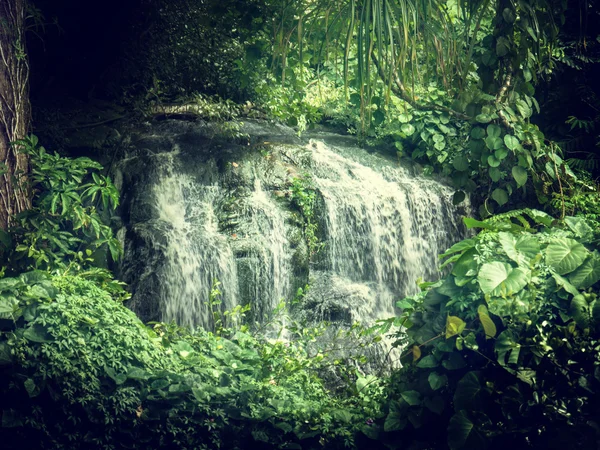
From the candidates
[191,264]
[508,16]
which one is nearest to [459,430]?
[508,16]

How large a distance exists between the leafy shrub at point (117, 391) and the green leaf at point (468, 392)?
625 millimetres

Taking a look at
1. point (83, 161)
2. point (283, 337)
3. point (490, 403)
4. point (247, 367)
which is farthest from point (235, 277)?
point (490, 403)

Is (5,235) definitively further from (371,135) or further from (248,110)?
(371,135)

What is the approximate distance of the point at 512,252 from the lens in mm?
3340

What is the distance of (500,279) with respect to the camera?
10.6ft

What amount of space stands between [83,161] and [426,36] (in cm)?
279

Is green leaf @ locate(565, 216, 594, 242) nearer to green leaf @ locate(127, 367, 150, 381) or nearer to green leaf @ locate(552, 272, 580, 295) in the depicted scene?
green leaf @ locate(552, 272, 580, 295)

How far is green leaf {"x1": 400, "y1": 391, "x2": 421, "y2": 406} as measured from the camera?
3.50 m

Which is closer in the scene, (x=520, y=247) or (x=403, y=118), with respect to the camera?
(x=520, y=247)

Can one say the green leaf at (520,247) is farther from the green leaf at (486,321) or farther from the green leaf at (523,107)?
the green leaf at (523,107)

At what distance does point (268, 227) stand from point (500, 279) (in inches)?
144

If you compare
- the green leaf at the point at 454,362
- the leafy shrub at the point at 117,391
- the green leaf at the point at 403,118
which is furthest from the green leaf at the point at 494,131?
the green leaf at the point at 403,118

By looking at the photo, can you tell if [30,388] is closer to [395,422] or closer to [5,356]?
[5,356]

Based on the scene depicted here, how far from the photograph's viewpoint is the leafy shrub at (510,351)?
3.15 metres
